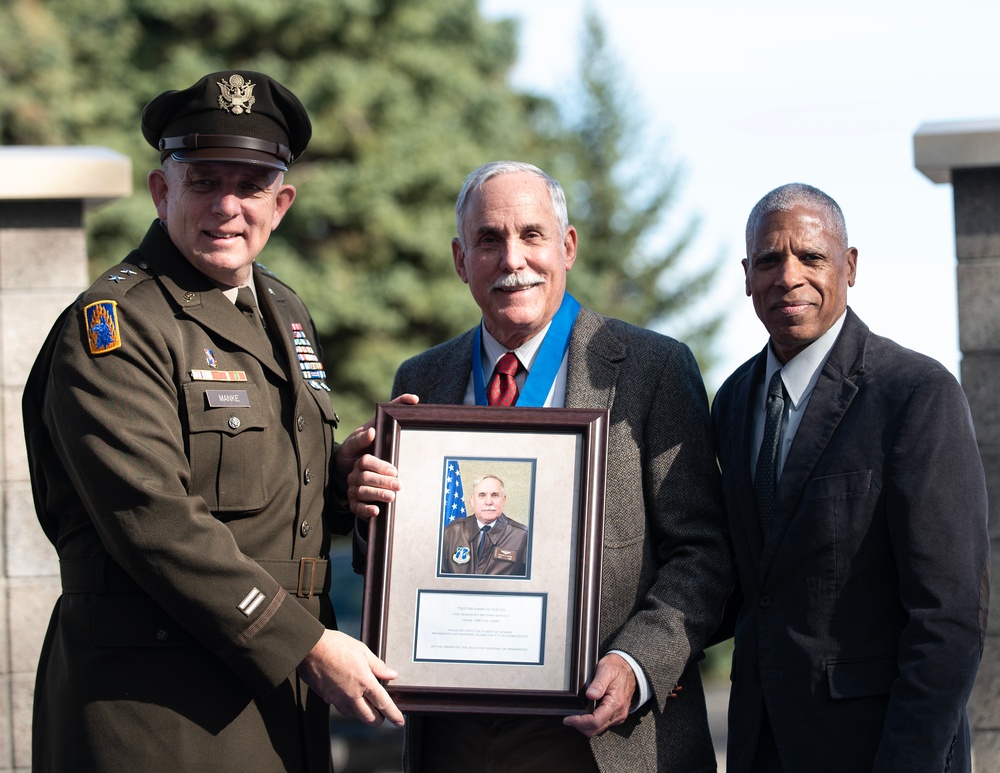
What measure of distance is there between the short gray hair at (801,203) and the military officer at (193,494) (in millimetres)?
1368

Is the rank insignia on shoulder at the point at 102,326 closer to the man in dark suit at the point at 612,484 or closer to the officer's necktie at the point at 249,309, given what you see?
the officer's necktie at the point at 249,309

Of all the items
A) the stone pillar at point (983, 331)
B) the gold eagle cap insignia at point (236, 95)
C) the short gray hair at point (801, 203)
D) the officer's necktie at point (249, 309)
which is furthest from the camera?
the stone pillar at point (983, 331)

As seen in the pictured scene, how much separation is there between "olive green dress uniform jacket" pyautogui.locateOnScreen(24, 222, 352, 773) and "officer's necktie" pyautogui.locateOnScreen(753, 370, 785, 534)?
125cm

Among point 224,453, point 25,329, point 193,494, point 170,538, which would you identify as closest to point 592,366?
point 224,453

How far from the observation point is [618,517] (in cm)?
346

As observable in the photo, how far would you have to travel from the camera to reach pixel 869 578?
3150 millimetres

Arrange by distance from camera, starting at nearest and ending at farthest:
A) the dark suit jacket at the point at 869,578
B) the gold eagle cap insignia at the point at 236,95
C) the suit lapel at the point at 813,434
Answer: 1. the dark suit jacket at the point at 869,578
2. the suit lapel at the point at 813,434
3. the gold eagle cap insignia at the point at 236,95

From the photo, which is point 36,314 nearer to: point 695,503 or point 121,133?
point 695,503

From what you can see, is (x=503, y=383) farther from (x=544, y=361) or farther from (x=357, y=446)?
(x=357, y=446)

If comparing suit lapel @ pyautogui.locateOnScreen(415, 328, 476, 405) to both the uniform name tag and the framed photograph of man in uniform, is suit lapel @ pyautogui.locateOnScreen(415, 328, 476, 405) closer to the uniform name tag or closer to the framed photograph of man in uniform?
the framed photograph of man in uniform

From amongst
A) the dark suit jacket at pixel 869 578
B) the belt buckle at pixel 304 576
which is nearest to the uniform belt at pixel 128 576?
the belt buckle at pixel 304 576

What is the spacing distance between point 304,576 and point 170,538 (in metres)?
0.50

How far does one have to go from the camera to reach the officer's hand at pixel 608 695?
10.3 feet

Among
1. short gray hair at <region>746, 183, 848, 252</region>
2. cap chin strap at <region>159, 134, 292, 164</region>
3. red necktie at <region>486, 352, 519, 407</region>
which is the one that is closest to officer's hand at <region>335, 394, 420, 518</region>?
red necktie at <region>486, 352, 519, 407</region>
